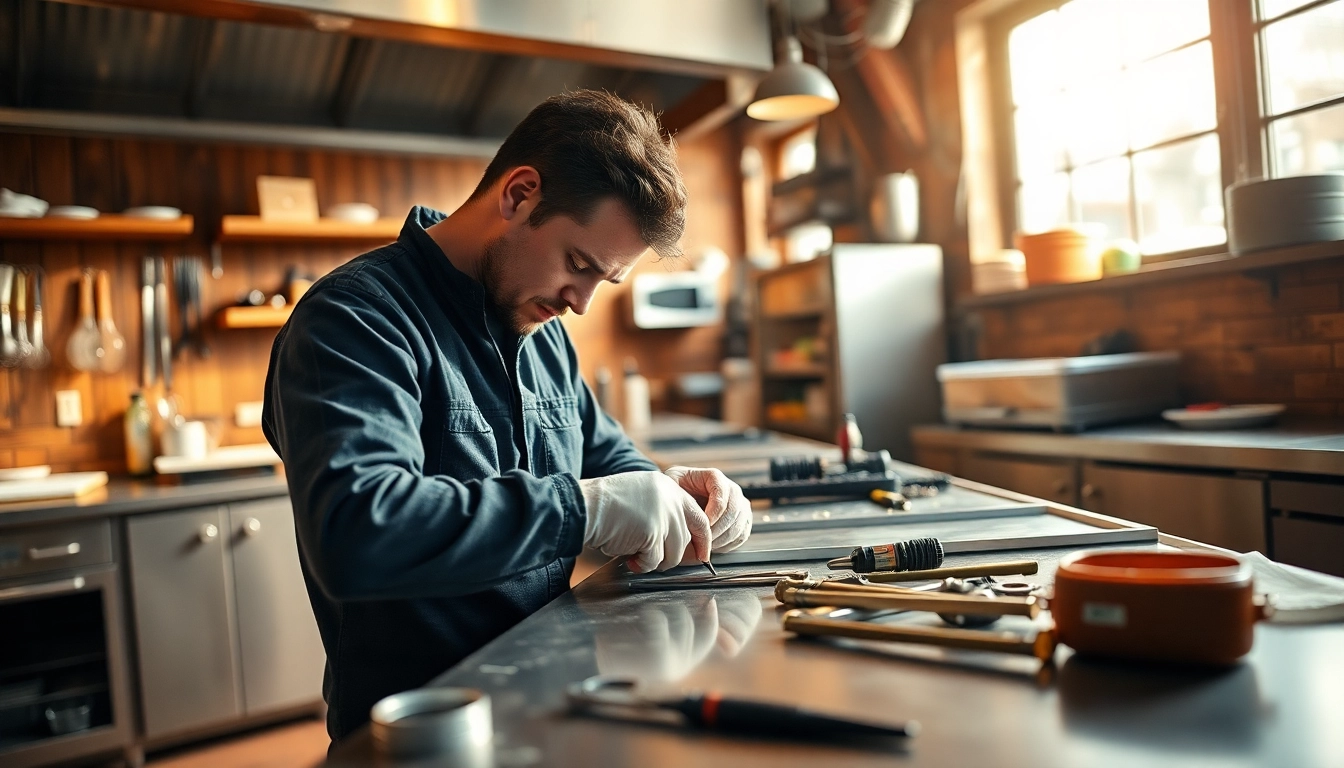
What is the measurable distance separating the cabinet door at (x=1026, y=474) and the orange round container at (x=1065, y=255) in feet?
2.23

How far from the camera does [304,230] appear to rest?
11.7 ft

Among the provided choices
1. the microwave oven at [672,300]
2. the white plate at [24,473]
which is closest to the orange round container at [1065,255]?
the microwave oven at [672,300]

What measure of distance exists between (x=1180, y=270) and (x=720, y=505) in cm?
195

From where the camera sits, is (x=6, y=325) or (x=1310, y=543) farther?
(x=6, y=325)

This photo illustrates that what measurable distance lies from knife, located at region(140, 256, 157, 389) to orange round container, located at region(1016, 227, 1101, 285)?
11.0ft

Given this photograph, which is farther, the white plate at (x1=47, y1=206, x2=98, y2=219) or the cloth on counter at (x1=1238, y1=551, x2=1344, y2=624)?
the white plate at (x1=47, y1=206, x2=98, y2=219)

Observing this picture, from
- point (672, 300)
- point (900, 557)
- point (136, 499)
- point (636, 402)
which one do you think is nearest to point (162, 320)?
point (136, 499)

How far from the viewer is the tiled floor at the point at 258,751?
284 centimetres

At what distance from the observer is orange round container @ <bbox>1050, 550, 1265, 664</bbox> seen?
0.75 metres

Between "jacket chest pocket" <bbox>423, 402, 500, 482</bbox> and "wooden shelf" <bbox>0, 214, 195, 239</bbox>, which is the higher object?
"wooden shelf" <bbox>0, 214, 195, 239</bbox>

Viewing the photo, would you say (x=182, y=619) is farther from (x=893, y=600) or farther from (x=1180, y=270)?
(x=1180, y=270)

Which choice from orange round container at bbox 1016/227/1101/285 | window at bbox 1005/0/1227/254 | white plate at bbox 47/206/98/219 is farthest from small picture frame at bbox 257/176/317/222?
window at bbox 1005/0/1227/254

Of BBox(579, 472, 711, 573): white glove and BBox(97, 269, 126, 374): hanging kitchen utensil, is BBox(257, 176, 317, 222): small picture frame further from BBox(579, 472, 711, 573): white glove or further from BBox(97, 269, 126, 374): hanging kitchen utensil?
BBox(579, 472, 711, 573): white glove

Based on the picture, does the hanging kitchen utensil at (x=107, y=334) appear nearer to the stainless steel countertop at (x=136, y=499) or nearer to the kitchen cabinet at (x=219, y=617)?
the stainless steel countertop at (x=136, y=499)
